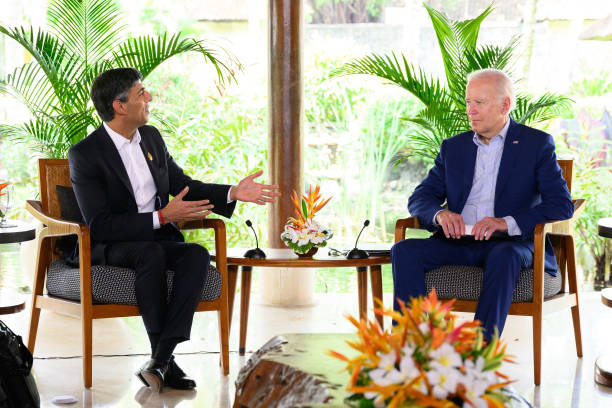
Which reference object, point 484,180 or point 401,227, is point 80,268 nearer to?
point 401,227

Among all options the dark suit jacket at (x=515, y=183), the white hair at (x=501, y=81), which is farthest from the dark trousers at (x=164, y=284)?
the white hair at (x=501, y=81)

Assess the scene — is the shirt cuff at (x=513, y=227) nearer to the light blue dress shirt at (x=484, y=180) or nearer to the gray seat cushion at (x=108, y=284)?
the light blue dress shirt at (x=484, y=180)

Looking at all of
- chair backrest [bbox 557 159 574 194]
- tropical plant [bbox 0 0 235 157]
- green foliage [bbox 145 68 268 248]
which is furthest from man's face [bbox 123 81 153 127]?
chair backrest [bbox 557 159 574 194]

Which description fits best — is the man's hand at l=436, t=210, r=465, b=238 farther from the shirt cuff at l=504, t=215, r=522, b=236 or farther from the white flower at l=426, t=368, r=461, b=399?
the white flower at l=426, t=368, r=461, b=399

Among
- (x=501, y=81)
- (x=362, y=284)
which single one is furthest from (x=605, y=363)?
(x=501, y=81)

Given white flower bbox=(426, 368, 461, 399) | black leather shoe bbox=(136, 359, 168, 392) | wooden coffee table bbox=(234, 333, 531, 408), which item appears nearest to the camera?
white flower bbox=(426, 368, 461, 399)

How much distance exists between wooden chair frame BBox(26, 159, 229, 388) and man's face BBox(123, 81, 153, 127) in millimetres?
446

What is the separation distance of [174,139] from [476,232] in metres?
2.69

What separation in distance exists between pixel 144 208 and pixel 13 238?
0.80 m

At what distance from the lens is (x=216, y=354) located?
3943 millimetres

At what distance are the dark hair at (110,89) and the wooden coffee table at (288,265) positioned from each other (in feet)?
2.64

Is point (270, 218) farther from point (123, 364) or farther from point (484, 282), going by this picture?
point (484, 282)

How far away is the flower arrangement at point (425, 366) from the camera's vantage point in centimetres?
178

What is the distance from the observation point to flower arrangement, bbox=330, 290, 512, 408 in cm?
178
